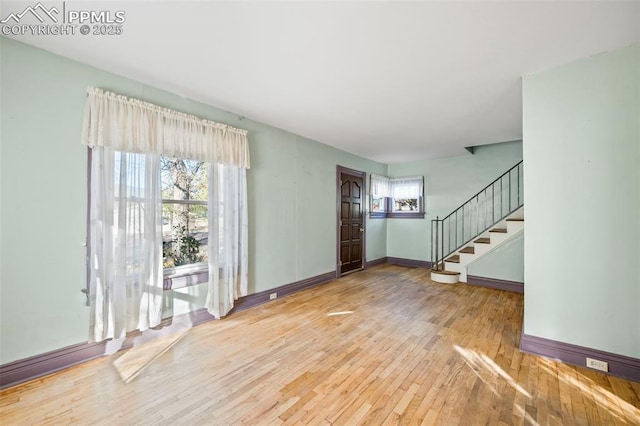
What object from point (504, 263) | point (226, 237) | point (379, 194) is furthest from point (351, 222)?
point (226, 237)

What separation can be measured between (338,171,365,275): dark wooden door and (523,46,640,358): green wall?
3.48m

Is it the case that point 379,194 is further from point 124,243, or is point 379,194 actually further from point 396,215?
point 124,243

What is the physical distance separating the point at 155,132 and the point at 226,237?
4.59 feet

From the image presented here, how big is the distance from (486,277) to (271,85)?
4.94 meters

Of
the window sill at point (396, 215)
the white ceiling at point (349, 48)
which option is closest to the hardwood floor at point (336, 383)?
the white ceiling at point (349, 48)

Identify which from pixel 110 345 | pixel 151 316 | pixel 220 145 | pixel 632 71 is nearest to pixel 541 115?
pixel 632 71

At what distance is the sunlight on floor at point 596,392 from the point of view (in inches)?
68.4

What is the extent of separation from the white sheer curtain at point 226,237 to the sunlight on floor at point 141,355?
528 millimetres

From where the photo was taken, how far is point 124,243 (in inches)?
99.0

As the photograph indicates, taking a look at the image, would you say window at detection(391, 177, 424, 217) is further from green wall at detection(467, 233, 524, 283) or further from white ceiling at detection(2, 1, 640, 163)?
white ceiling at detection(2, 1, 640, 163)

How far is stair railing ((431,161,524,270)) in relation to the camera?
208 inches

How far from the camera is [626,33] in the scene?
2.00m

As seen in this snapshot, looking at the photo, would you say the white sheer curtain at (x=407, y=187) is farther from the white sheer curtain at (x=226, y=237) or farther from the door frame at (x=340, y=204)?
the white sheer curtain at (x=226, y=237)

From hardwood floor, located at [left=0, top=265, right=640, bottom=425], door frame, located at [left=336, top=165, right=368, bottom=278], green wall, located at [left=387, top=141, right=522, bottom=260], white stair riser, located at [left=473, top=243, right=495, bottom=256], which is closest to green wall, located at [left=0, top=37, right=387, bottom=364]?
hardwood floor, located at [left=0, top=265, right=640, bottom=425]
